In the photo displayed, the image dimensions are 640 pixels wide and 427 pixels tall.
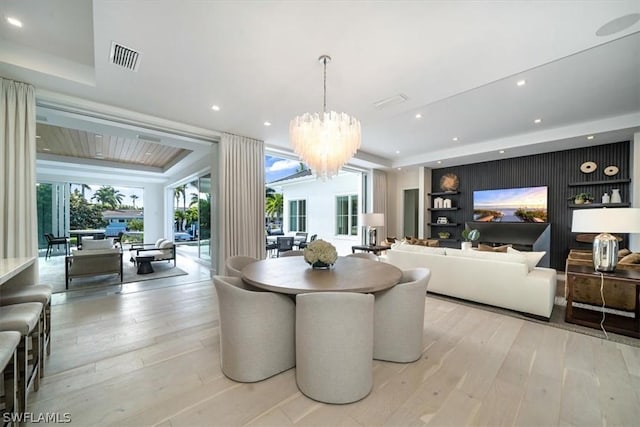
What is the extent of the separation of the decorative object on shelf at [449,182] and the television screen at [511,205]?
22.8 inches

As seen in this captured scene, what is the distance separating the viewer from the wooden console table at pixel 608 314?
8.72 feet

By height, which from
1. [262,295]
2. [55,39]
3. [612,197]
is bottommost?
[262,295]

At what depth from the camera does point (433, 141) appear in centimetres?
604

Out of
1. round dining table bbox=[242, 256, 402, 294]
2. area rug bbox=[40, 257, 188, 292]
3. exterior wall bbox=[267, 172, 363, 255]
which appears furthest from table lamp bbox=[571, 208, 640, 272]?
area rug bbox=[40, 257, 188, 292]

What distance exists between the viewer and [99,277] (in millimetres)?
5086

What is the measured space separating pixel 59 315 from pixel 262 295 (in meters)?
3.14

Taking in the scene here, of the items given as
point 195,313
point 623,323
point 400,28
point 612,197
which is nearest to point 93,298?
point 195,313

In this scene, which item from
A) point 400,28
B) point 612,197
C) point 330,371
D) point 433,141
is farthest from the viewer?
point 433,141

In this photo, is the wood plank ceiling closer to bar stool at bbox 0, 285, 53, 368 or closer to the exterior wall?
bar stool at bbox 0, 285, 53, 368

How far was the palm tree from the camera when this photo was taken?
9.57m

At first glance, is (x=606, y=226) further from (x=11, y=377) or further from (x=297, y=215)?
(x=297, y=215)

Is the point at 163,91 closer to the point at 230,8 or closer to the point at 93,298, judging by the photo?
the point at 230,8

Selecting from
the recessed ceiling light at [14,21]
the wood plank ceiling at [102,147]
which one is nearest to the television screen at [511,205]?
the wood plank ceiling at [102,147]

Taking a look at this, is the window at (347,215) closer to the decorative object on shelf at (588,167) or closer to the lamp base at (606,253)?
the decorative object on shelf at (588,167)
